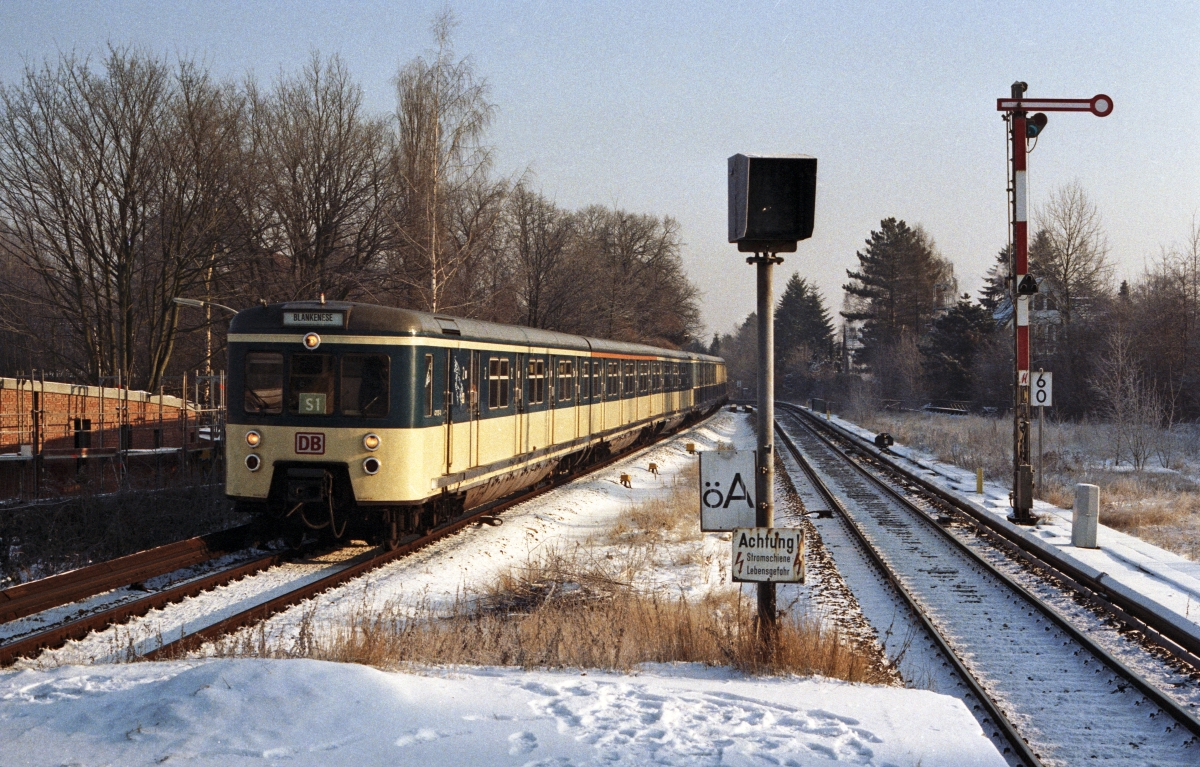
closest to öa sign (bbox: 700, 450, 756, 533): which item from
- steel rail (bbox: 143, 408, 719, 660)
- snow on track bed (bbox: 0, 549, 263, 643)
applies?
steel rail (bbox: 143, 408, 719, 660)

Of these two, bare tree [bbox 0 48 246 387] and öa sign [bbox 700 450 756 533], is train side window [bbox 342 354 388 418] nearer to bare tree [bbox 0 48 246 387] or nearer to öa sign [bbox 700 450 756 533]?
öa sign [bbox 700 450 756 533]

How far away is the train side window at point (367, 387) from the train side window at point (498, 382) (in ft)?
8.95

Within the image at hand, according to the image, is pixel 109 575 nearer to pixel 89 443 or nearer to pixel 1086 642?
pixel 1086 642

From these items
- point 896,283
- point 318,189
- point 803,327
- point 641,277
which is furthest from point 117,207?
point 803,327

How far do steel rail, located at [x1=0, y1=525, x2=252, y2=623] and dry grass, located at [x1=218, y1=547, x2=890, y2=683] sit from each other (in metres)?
2.41

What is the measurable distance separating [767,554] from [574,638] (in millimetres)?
1624

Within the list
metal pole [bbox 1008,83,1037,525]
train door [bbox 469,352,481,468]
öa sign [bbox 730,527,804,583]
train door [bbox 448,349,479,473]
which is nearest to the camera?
öa sign [bbox 730,527,804,583]

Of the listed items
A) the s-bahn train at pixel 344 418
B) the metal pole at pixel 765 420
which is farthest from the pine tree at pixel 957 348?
the metal pole at pixel 765 420

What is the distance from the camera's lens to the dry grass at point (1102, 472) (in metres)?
A: 15.2

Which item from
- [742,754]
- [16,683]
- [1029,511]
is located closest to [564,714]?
[742,754]

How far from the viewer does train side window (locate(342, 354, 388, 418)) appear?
10812mm

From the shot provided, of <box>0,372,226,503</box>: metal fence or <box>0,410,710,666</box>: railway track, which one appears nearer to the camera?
<box>0,410,710,666</box>: railway track

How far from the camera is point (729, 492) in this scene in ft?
21.9

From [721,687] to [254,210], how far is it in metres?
27.7
